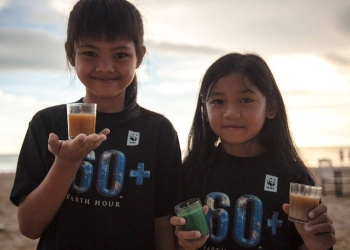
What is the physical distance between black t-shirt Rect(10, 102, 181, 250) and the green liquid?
34cm

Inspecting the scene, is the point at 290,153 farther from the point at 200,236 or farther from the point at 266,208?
the point at 200,236

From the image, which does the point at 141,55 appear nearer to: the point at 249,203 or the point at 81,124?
the point at 81,124

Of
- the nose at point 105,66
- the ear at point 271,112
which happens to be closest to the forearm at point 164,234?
the nose at point 105,66

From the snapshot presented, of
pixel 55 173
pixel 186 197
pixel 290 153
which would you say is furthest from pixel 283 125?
pixel 55 173

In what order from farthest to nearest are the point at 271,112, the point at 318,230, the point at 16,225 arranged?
the point at 16,225 < the point at 271,112 < the point at 318,230

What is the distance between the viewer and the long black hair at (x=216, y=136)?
3312mm

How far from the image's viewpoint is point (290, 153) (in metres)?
3.46

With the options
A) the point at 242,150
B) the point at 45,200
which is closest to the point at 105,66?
the point at 45,200

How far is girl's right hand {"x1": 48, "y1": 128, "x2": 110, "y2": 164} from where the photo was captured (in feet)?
7.49

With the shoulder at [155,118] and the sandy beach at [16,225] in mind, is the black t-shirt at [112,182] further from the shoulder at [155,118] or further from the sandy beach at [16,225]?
the sandy beach at [16,225]

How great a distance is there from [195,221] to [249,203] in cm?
72

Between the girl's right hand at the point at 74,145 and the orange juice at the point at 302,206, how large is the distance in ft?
4.51

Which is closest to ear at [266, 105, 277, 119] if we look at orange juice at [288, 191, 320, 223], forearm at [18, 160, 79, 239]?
orange juice at [288, 191, 320, 223]

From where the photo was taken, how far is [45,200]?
2572 mm
